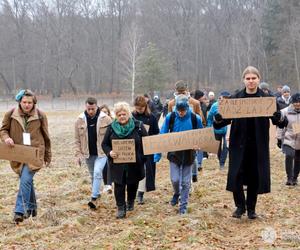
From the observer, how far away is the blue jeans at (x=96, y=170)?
798 centimetres

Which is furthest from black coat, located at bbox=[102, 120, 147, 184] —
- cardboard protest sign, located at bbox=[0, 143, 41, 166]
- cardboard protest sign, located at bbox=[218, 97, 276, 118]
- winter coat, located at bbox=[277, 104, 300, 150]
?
winter coat, located at bbox=[277, 104, 300, 150]

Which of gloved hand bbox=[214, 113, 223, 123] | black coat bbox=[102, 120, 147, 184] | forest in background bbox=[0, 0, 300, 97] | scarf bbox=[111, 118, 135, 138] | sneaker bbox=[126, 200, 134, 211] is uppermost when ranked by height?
forest in background bbox=[0, 0, 300, 97]

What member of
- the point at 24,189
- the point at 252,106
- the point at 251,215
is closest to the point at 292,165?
the point at 251,215

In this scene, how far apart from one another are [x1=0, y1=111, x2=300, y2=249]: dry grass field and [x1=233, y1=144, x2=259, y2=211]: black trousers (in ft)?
0.92

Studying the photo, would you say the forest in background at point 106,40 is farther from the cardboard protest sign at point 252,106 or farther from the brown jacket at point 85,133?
the cardboard protest sign at point 252,106

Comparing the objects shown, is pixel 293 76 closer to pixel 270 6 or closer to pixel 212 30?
pixel 270 6

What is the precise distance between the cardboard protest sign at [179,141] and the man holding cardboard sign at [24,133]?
1493 mm

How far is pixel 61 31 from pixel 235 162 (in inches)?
2869

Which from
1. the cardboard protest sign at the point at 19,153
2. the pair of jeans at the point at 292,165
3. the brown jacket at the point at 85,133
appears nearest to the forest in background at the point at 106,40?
the pair of jeans at the point at 292,165

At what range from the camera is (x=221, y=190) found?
30.6 feet

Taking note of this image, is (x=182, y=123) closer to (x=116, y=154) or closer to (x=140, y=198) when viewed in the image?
(x=116, y=154)

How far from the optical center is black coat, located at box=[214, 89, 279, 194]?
21.3ft

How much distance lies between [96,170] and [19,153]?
1.55 m

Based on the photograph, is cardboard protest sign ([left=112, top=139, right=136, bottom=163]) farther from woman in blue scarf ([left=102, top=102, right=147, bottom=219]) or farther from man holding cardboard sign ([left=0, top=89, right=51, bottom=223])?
man holding cardboard sign ([left=0, top=89, right=51, bottom=223])
